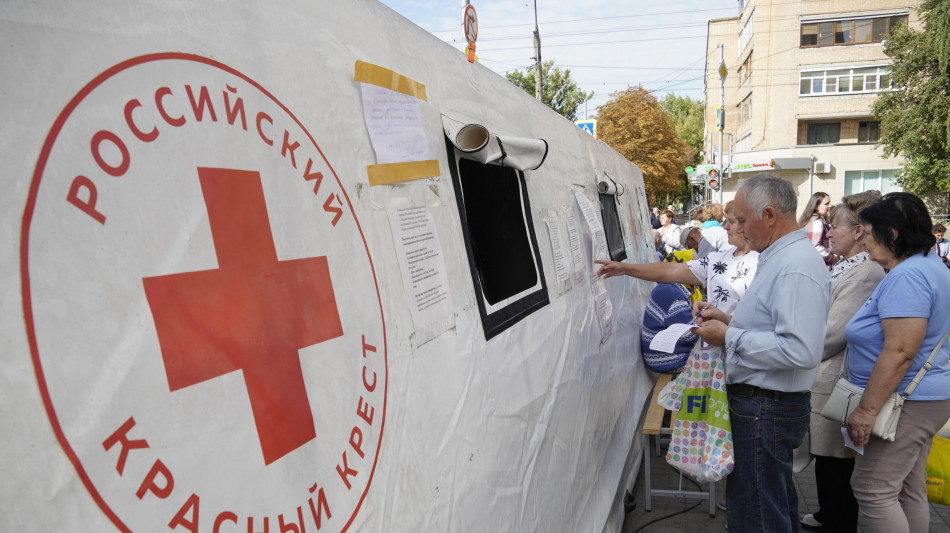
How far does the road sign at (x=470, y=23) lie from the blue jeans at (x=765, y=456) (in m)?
1.99

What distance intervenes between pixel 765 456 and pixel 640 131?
26.5 metres

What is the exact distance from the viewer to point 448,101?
2.00 m

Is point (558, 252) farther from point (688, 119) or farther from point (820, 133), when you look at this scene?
point (688, 119)

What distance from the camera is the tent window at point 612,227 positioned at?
Result: 466cm

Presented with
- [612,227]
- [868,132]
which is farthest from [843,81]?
[612,227]

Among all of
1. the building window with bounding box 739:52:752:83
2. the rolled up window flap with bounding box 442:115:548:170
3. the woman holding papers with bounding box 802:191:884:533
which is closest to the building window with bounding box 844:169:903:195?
the building window with bounding box 739:52:752:83

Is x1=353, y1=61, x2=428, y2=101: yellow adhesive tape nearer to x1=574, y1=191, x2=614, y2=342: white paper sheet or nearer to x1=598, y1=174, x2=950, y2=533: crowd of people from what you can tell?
x1=598, y1=174, x2=950, y2=533: crowd of people

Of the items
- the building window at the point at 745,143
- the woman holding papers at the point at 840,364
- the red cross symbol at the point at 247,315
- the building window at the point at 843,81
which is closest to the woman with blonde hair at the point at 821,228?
the woman holding papers at the point at 840,364

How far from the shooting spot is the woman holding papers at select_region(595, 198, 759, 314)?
3680mm

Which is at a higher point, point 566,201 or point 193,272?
point 193,272

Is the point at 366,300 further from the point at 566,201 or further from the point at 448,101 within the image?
the point at 566,201

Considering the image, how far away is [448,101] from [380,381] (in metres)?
1.06

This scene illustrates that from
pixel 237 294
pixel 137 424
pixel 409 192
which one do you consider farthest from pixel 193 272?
pixel 409 192

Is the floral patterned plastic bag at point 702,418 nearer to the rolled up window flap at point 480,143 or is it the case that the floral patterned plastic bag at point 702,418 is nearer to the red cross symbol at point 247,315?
the rolled up window flap at point 480,143
